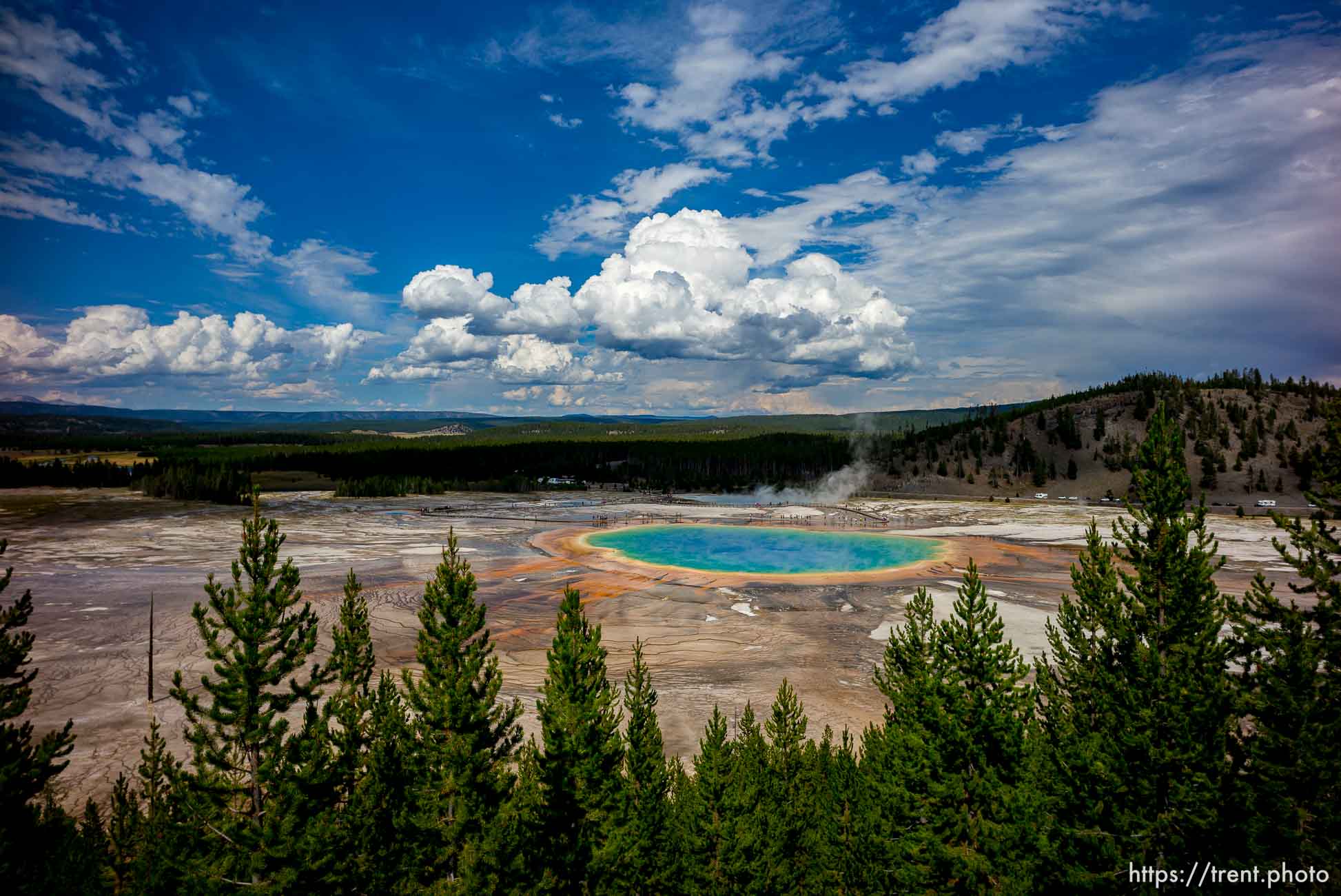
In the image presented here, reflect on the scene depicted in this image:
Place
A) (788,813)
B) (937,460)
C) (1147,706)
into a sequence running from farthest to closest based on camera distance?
1. (937,460)
2. (788,813)
3. (1147,706)

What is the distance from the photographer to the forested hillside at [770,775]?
11.7 m

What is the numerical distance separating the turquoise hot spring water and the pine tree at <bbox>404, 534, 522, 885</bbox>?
35414mm

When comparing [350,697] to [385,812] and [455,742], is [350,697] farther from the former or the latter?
[455,742]

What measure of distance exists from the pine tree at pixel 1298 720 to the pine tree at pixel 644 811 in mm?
11258

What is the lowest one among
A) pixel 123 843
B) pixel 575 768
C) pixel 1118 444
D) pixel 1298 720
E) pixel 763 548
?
pixel 763 548

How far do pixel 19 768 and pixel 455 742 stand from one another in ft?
26.6

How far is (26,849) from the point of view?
1264cm

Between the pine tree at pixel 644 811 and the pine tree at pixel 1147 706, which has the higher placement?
the pine tree at pixel 1147 706

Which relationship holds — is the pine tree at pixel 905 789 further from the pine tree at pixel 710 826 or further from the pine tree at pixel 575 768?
the pine tree at pixel 575 768

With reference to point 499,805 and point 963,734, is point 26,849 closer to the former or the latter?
point 499,805

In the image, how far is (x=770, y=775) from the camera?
16109 mm

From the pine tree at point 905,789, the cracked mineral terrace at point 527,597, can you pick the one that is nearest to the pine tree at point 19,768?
the cracked mineral terrace at point 527,597

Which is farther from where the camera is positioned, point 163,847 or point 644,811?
point 644,811

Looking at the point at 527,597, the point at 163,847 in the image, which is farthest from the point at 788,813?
the point at 527,597
